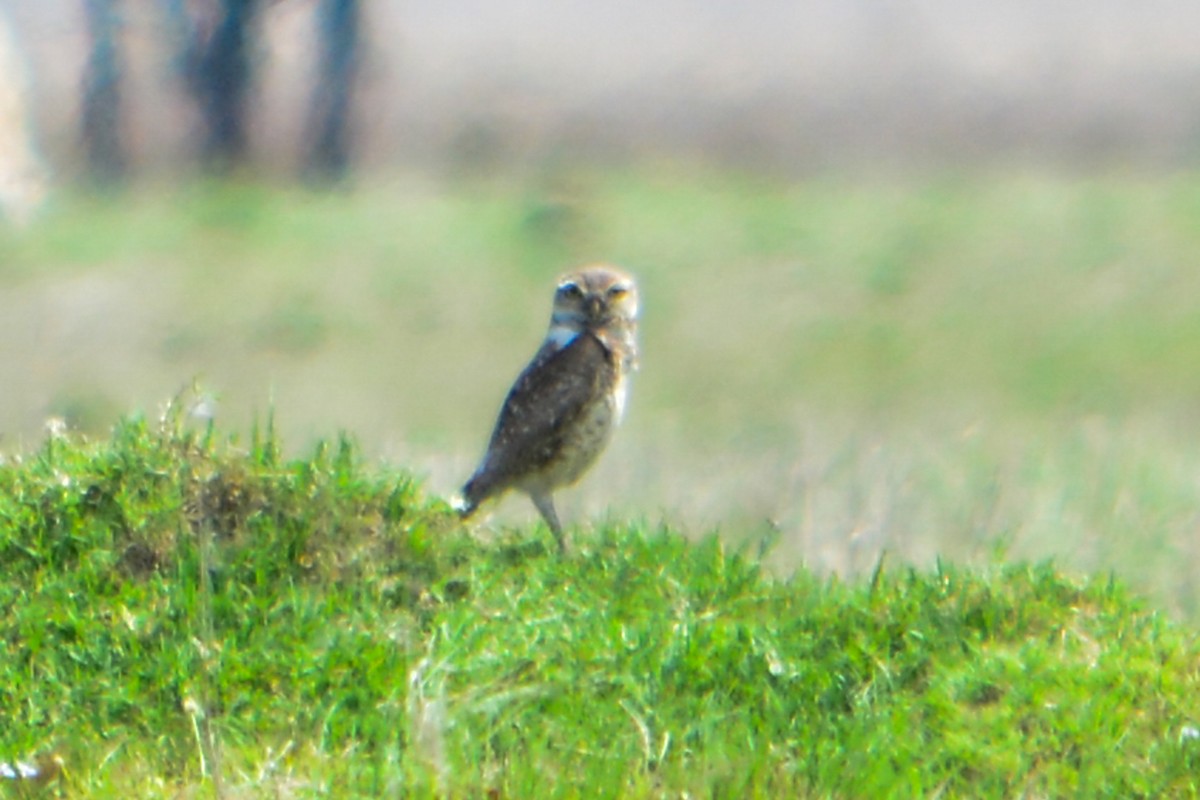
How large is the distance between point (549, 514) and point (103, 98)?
1374 centimetres

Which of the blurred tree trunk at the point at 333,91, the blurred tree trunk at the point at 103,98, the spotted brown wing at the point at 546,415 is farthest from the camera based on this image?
the blurred tree trunk at the point at 103,98

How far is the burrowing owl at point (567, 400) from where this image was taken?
694cm

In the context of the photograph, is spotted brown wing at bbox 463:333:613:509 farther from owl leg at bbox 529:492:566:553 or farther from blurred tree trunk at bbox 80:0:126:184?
blurred tree trunk at bbox 80:0:126:184

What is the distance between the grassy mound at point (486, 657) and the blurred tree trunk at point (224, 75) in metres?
10.5

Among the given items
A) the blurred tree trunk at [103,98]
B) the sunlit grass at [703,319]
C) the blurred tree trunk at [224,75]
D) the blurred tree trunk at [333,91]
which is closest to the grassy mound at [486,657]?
the sunlit grass at [703,319]

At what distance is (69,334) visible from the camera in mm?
17594

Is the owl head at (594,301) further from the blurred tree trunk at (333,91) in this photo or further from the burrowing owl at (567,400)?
the blurred tree trunk at (333,91)

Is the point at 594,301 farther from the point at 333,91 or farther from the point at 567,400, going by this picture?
the point at 333,91

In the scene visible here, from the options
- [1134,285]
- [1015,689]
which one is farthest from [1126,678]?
[1134,285]

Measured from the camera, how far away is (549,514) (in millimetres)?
6879

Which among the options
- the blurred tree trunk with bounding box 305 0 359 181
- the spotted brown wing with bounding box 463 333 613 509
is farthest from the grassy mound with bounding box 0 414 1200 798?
the blurred tree trunk with bounding box 305 0 359 181

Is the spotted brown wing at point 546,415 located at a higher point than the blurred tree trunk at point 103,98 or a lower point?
lower

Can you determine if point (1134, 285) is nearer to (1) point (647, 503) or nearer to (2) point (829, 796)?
(1) point (647, 503)

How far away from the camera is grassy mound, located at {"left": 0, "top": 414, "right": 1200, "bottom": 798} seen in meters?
4.94
